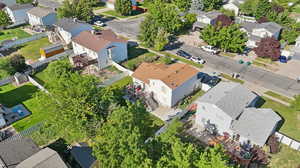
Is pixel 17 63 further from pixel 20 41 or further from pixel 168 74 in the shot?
pixel 168 74

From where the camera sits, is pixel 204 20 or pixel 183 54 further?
pixel 204 20

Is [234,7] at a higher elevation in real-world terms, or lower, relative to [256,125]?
higher

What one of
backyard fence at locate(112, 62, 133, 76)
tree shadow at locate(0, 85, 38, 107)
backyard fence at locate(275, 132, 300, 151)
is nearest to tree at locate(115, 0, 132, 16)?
backyard fence at locate(112, 62, 133, 76)

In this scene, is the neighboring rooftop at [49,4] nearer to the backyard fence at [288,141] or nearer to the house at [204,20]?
the house at [204,20]

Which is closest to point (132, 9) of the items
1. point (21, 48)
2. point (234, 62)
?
point (21, 48)

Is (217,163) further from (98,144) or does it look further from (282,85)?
(282,85)

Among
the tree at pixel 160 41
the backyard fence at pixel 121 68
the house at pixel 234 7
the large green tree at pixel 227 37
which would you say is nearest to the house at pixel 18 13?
the backyard fence at pixel 121 68

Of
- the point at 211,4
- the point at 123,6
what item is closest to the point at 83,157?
the point at 123,6
